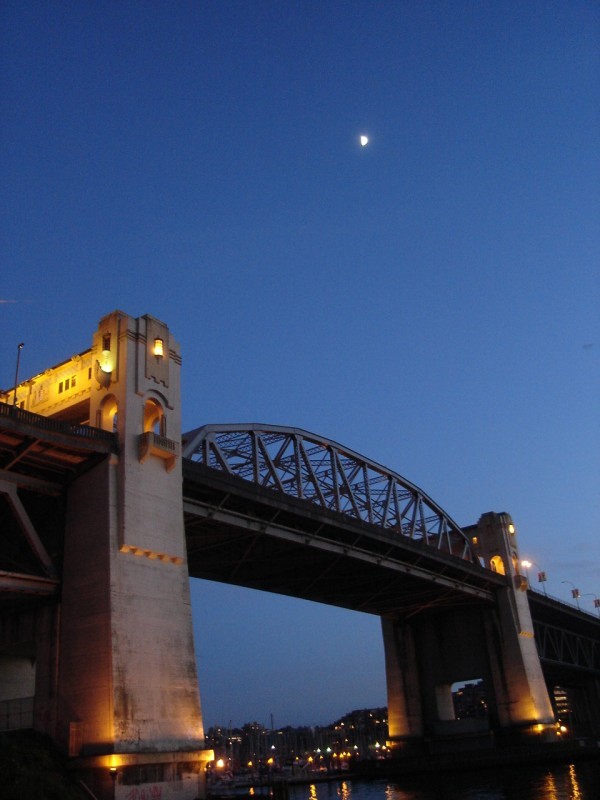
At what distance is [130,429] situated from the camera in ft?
132

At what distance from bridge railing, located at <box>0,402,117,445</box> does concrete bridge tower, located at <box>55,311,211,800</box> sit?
1091 mm

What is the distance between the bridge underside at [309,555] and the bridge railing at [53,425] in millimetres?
6910

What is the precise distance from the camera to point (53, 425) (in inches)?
1437

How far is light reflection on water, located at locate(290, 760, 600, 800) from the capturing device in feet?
159

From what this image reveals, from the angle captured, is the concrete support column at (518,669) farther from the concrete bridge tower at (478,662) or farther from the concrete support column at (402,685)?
the concrete support column at (402,685)

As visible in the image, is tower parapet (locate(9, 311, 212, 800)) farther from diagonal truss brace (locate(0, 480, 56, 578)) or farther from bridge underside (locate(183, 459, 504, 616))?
bridge underside (locate(183, 459, 504, 616))

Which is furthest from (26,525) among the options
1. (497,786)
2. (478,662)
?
(478,662)

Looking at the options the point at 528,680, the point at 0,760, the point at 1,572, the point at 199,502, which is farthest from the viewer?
the point at 528,680

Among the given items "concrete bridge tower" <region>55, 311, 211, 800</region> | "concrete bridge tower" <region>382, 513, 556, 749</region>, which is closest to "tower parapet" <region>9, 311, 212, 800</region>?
"concrete bridge tower" <region>55, 311, 211, 800</region>

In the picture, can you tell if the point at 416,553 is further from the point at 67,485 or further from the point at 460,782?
the point at 67,485

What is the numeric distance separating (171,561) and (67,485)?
22.7 ft

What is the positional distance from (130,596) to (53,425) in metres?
8.94

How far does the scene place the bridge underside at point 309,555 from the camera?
50.1m

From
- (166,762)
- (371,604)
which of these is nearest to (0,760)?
(166,762)
